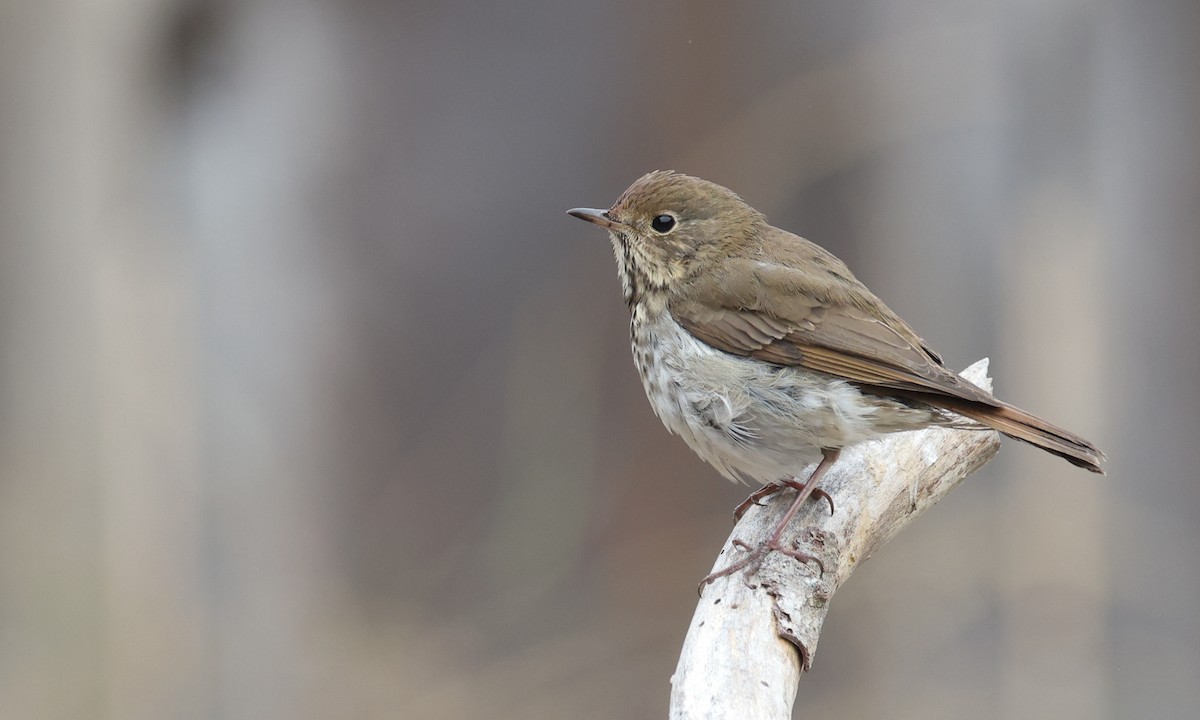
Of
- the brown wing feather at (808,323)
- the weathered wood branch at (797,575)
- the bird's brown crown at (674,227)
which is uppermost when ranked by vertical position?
the bird's brown crown at (674,227)

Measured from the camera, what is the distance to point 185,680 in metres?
5.38

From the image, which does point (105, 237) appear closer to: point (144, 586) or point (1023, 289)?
point (144, 586)

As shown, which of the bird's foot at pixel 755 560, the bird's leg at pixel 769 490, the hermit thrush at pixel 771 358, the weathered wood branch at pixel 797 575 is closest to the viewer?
the weathered wood branch at pixel 797 575

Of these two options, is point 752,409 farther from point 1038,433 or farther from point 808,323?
point 1038,433

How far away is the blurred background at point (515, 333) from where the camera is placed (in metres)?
5.09

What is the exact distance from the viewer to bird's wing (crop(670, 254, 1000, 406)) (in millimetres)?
3295

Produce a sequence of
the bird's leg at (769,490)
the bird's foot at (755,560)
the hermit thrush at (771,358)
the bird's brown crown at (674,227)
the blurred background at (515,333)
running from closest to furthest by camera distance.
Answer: the bird's foot at (755,560), the hermit thrush at (771,358), the bird's leg at (769,490), the bird's brown crown at (674,227), the blurred background at (515,333)

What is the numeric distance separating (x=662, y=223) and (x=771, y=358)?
661 mm

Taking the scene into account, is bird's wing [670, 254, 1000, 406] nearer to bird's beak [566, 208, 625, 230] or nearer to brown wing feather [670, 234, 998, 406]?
brown wing feather [670, 234, 998, 406]

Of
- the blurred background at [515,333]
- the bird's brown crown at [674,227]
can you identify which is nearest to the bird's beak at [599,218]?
the bird's brown crown at [674,227]

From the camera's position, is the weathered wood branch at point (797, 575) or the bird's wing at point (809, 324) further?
the bird's wing at point (809, 324)

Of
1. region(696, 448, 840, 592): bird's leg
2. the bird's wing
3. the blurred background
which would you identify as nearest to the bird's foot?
region(696, 448, 840, 592): bird's leg

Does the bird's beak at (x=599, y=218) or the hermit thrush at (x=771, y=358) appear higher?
the bird's beak at (x=599, y=218)

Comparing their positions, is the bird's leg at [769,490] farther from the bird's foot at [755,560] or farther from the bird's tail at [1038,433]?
the bird's tail at [1038,433]
